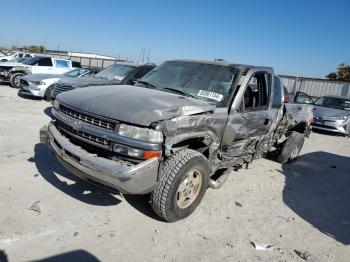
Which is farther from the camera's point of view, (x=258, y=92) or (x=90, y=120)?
(x=258, y=92)

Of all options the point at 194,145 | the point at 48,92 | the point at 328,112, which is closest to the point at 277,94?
the point at 194,145

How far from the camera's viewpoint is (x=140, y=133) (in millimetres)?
3281

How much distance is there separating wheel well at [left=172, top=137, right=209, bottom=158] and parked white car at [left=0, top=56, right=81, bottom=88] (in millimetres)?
11932

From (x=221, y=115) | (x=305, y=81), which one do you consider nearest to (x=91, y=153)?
(x=221, y=115)

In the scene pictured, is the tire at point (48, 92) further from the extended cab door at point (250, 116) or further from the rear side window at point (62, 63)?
the extended cab door at point (250, 116)

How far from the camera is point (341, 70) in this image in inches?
1417

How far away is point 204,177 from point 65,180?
2030 millimetres

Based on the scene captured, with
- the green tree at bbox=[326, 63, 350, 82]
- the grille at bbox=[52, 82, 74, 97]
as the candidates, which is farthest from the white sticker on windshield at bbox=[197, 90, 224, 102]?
the green tree at bbox=[326, 63, 350, 82]

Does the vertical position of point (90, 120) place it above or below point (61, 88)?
above

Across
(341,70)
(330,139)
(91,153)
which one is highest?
(341,70)

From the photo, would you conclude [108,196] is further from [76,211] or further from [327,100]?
[327,100]

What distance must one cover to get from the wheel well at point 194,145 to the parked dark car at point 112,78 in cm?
486

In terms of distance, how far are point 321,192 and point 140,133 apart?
3738 mm

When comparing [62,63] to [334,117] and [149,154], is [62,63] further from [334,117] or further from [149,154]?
[149,154]
